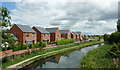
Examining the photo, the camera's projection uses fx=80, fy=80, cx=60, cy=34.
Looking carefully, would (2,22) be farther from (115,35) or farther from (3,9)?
(115,35)

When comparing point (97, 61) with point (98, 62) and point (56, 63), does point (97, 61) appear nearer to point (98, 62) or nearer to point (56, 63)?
point (98, 62)

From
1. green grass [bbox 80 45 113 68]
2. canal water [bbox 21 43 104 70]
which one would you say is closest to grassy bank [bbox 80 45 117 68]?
green grass [bbox 80 45 113 68]

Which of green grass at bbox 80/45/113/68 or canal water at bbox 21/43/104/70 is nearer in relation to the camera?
green grass at bbox 80/45/113/68

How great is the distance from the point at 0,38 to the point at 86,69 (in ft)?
38.1

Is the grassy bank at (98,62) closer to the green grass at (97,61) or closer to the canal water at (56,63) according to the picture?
the green grass at (97,61)

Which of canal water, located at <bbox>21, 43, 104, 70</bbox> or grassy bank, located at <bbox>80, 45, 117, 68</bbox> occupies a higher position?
grassy bank, located at <bbox>80, 45, 117, 68</bbox>

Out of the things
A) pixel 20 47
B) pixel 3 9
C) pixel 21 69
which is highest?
pixel 3 9

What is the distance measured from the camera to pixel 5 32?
11.0 metres

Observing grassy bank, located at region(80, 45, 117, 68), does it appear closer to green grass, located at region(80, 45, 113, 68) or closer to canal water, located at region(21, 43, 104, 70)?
green grass, located at region(80, 45, 113, 68)

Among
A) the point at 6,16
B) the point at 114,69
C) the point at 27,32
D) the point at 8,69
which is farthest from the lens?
the point at 27,32

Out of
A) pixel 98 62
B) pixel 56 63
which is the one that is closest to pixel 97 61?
pixel 98 62

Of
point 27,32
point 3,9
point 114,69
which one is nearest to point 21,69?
point 3,9

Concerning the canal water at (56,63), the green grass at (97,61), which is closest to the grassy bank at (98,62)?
the green grass at (97,61)

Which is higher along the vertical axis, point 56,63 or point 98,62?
point 98,62
